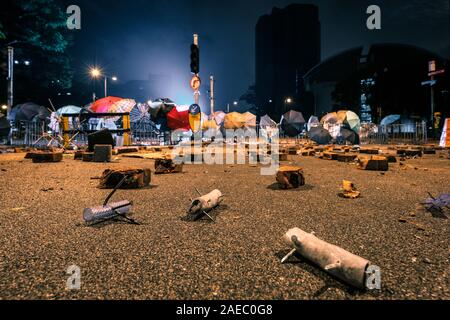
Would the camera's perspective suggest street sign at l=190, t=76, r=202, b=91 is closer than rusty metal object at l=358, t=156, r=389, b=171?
No

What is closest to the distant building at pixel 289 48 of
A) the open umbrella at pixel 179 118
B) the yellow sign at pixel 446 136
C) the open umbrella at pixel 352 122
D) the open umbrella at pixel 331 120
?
the open umbrella at pixel 331 120

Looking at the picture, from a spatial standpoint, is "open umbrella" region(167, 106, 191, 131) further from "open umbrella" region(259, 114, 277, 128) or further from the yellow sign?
the yellow sign

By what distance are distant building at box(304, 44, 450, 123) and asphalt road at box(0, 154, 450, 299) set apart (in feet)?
119

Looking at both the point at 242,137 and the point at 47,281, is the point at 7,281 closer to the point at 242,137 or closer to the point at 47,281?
the point at 47,281

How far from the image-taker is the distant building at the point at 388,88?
3612cm

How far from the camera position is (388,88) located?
38.5 m

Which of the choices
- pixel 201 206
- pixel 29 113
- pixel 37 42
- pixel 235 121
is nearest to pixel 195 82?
pixel 201 206

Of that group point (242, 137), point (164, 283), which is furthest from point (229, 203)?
point (242, 137)

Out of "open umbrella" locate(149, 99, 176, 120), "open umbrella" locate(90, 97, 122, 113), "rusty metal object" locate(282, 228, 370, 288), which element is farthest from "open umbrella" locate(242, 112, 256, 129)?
"rusty metal object" locate(282, 228, 370, 288)

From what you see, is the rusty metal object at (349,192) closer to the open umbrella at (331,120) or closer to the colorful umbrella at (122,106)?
the colorful umbrella at (122,106)

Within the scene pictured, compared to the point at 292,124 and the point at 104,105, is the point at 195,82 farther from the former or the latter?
the point at 292,124

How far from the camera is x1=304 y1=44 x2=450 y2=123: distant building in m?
36.1

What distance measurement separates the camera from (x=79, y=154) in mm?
11852

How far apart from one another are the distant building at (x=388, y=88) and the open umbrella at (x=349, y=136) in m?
18.0
